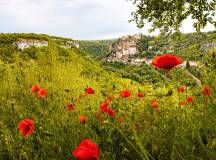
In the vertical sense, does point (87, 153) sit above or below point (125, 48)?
above

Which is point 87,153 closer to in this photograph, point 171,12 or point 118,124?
point 118,124

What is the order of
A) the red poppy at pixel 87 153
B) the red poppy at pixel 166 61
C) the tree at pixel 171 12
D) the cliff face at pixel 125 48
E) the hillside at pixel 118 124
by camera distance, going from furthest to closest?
the cliff face at pixel 125 48
the tree at pixel 171 12
the hillside at pixel 118 124
the red poppy at pixel 166 61
the red poppy at pixel 87 153

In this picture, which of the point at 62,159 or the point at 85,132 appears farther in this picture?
the point at 85,132

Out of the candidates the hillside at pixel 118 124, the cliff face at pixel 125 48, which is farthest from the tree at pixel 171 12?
the cliff face at pixel 125 48

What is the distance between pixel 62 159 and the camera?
323 centimetres

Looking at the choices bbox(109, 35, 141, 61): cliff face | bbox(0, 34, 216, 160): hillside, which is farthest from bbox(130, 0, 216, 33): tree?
bbox(109, 35, 141, 61): cliff face

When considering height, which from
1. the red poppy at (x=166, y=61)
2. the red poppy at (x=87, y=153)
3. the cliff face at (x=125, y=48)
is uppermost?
the red poppy at (x=166, y=61)

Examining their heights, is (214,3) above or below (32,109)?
above

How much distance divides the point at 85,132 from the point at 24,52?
26008 millimetres

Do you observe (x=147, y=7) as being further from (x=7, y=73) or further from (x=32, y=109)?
(x=32, y=109)

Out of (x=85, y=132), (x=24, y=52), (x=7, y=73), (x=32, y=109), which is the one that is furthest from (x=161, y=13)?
(x=24, y=52)

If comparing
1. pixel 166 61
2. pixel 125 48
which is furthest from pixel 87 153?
pixel 125 48

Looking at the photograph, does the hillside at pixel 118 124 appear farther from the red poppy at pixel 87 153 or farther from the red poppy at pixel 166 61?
the red poppy at pixel 166 61

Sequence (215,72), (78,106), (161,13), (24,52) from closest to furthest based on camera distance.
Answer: (215,72) → (78,106) → (161,13) → (24,52)
